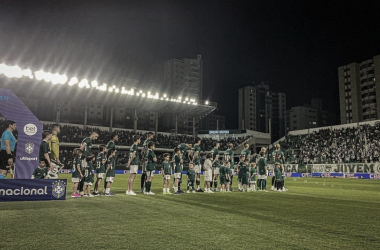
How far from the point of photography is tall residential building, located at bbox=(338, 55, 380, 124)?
83750mm

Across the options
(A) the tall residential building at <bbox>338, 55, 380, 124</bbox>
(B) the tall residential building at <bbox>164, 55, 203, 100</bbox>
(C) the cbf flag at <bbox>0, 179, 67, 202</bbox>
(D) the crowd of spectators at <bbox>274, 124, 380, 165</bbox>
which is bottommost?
(C) the cbf flag at <bbox>0, 179, 67, 202</bbox>

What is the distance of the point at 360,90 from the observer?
90625 mm

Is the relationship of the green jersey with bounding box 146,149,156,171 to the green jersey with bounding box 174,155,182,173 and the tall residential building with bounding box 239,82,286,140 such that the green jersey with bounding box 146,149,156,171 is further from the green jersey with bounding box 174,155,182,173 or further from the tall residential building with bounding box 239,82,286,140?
the tall residential building with bounding box 239,82,286,140

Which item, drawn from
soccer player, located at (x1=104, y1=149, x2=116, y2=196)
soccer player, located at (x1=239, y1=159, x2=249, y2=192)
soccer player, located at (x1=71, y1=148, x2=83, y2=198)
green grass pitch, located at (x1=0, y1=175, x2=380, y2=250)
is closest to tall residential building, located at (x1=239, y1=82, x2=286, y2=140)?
soccer player, located at (x1=239, y1=159, x2=249, y2=192)

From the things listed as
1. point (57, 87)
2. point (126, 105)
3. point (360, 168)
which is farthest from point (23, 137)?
point (126, 105)

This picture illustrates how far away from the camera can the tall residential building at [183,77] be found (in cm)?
11619

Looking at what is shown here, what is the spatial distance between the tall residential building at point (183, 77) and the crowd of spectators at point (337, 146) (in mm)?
73154

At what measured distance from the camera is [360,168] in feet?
98.7

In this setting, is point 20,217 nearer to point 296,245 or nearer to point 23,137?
point 296,245

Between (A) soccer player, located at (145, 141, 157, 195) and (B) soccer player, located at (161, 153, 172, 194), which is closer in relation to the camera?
(A) soccer player, located at (145, 141, 157, 195)

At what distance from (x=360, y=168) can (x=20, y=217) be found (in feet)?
106

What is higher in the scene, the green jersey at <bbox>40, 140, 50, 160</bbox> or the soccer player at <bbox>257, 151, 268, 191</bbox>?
the green jersey at <bbox>40, 140, 50, 160</bbox>

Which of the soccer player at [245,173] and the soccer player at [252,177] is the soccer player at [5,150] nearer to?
the soccer player at [245,173]

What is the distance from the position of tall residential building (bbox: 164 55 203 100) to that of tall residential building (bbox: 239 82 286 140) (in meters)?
25.8
